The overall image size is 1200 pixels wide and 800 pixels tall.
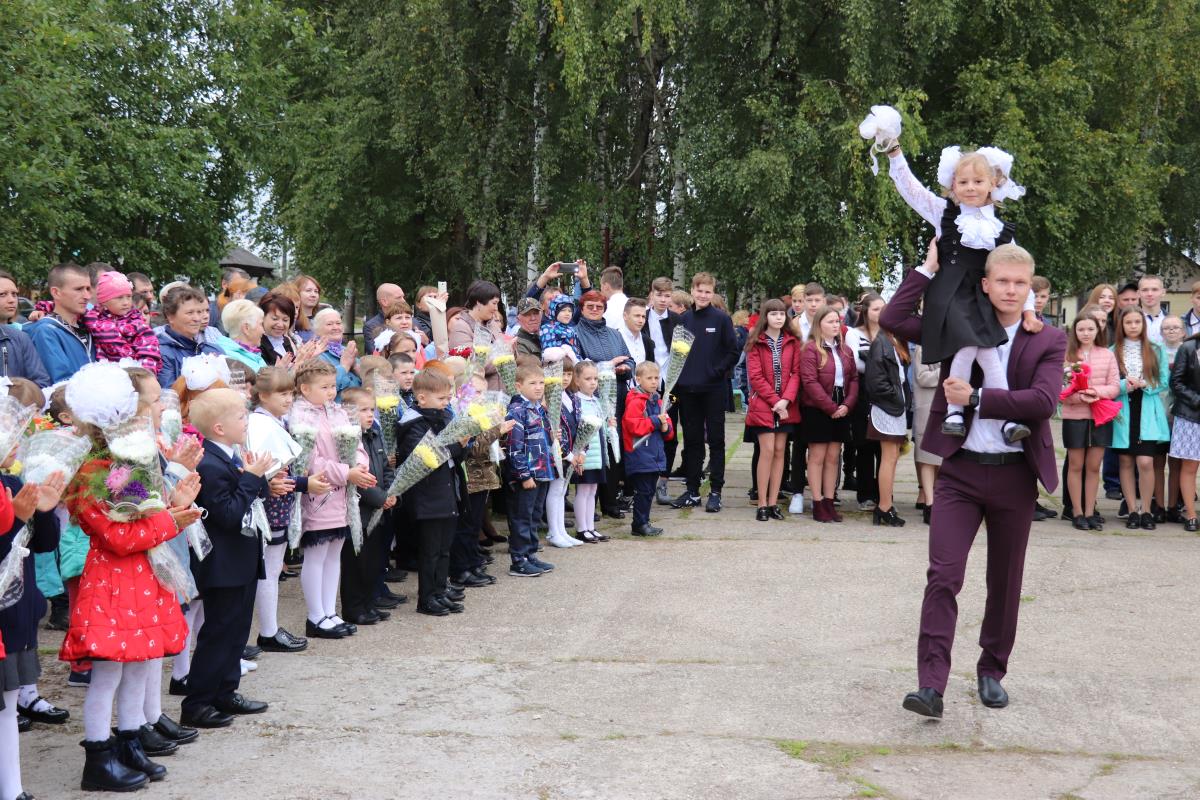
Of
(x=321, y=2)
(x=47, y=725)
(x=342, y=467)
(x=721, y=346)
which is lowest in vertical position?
(x=47, y=725)

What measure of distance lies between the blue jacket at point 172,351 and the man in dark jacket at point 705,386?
15.9ft

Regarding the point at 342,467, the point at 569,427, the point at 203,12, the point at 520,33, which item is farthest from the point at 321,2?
the point at 342,467

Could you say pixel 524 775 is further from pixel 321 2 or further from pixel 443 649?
pixel 321 2

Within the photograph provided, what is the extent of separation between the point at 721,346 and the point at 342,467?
17.5 ft

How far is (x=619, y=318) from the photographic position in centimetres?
1152

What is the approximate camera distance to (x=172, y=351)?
7355 millimetres

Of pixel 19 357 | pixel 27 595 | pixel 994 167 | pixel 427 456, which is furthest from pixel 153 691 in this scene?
pixel 994 167

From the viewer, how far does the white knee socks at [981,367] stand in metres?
5.29

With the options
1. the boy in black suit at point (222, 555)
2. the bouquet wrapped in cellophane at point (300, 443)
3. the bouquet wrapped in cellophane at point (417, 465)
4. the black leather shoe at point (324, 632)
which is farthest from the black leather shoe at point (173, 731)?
the bouquet wrapped in cellophane at point (417, 465)

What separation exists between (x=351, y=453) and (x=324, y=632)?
1.02 metres

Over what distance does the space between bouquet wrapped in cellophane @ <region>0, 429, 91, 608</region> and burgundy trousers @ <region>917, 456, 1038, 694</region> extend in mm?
3545

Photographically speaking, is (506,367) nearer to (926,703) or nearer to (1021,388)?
(1021,388)

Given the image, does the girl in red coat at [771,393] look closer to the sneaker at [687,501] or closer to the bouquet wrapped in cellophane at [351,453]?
the sneaker at [687,501]

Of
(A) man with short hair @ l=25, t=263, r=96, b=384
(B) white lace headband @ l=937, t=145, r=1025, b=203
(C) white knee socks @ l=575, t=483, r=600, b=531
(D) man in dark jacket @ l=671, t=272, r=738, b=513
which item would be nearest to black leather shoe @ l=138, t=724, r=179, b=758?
(A) man with short hair @ l=25, t=263, r=96, b=384
